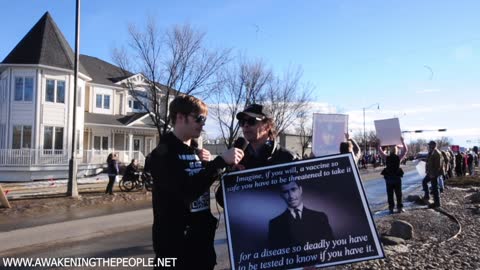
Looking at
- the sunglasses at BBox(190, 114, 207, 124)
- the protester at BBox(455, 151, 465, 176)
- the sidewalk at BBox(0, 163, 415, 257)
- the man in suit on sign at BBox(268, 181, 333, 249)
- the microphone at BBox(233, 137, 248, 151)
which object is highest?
the sunglasses at BBox(190, 114, 207, 124)

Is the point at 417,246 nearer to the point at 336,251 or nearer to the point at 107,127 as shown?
the point at 336,251

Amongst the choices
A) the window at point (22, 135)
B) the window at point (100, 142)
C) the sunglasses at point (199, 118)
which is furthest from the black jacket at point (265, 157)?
the window at point (100, 142)

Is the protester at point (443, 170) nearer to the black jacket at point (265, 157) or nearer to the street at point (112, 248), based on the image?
the street at point (112, 248)

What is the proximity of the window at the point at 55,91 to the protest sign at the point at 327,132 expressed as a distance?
2542cm

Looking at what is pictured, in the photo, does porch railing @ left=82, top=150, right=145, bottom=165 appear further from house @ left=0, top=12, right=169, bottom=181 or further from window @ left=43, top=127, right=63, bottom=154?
window @ left=43, top=127, right=63, bottom=154

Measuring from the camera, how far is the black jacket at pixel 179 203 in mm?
2740

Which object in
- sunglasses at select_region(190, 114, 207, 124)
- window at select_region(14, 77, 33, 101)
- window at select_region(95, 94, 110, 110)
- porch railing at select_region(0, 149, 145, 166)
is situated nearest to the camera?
sunglasses at select_region(190, 114, 207, 124)

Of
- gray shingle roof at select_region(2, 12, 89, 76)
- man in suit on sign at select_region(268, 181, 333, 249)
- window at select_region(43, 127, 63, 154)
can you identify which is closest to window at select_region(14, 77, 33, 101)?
gray shingle roof at select_region(2, 12, 89, 76)

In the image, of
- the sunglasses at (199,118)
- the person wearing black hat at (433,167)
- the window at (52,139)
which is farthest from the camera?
the window at (52,139)

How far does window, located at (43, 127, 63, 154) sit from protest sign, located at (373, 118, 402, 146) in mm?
24029

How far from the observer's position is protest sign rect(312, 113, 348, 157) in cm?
614

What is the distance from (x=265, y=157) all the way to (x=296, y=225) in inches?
25.3

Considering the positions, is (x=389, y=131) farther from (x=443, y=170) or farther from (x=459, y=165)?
(x=459, y=165)

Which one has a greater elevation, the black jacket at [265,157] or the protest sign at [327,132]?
the protest sign at [327,132]
